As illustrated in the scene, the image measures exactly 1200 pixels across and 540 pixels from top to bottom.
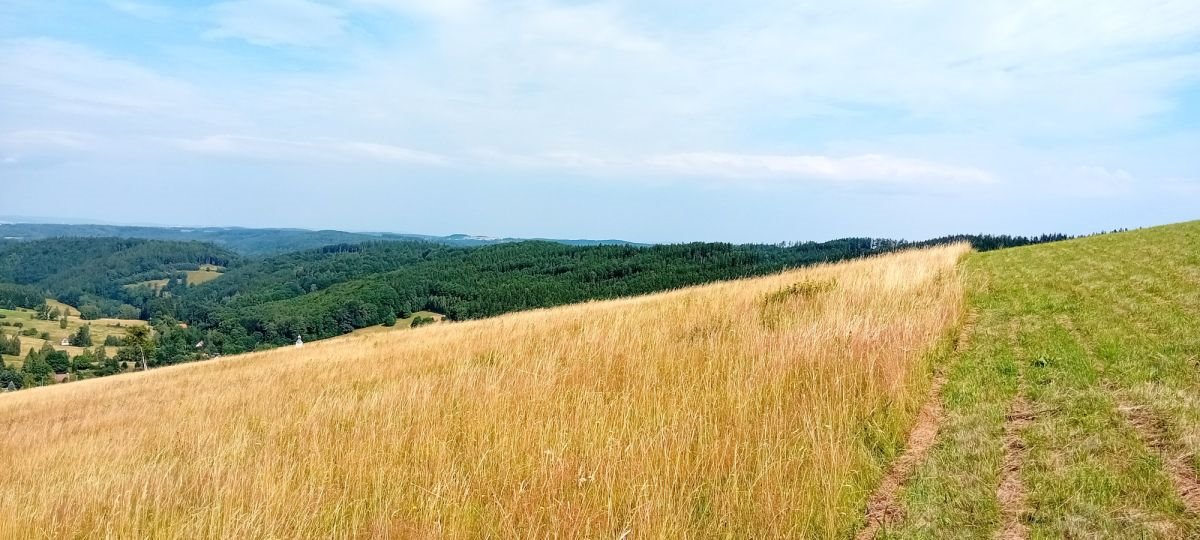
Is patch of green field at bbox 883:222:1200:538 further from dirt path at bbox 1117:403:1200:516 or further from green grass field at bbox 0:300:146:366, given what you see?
green grass field at bbox 0:300:146:366

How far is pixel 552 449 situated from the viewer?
434cm

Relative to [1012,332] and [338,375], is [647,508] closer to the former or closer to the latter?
[1012,332]

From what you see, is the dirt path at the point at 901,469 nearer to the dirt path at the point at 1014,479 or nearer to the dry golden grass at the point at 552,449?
the dry golden grass at the point at 552,449

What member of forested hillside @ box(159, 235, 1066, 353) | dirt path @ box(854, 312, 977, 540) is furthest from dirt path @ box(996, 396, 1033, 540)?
forested hillside @ box(159, 235, 1066, 353)

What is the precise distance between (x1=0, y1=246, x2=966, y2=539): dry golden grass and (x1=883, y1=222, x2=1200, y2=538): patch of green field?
421mm

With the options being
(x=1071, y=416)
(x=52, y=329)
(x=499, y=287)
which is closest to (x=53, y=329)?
(x=52, y=329)

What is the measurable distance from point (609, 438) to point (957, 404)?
303cm

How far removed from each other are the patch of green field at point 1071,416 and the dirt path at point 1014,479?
2cm

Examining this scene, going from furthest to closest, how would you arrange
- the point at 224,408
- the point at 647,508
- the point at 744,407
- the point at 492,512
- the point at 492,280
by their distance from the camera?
the point at 492,280 → the point at 224,408 → the point at 744,407 → the point at 492,512 → the point at 647,508

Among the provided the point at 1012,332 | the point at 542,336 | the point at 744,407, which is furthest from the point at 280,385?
the point at 1012,332

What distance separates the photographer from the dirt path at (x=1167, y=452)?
3.37m

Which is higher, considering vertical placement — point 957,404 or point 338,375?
point 957,404

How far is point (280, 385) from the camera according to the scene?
10.4 metres

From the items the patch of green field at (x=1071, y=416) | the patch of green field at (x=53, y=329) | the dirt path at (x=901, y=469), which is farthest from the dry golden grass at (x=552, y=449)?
the patch of green field at (x=53, y=329)
